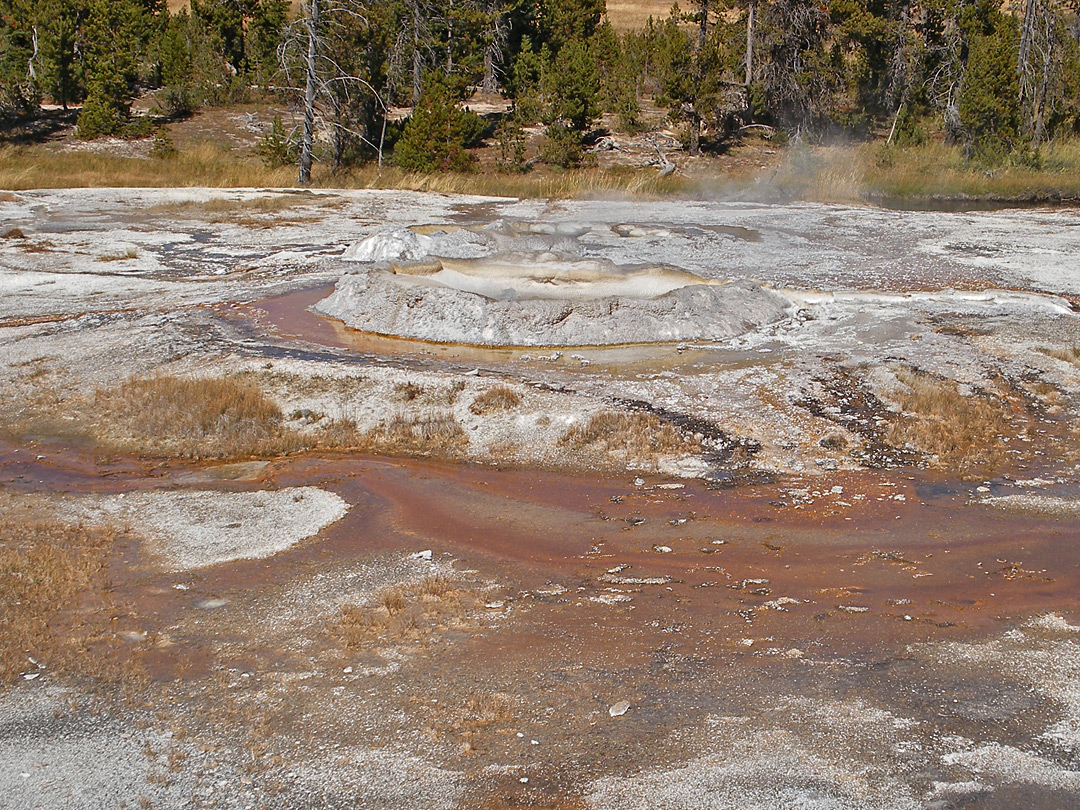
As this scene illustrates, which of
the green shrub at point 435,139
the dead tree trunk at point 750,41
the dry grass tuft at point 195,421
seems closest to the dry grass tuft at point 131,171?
the green shrub at point 435,139

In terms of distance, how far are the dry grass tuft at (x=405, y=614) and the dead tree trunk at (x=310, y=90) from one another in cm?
1893

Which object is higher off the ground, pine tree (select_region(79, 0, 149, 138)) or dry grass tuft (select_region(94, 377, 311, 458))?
pine tree (select_region(79, 0, 149, 138))

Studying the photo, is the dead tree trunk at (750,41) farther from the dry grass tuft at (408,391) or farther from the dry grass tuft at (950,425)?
the dry grass tuft at (408,391)

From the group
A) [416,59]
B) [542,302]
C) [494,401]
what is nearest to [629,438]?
[494,401]

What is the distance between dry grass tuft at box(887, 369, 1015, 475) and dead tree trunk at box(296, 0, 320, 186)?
17.0 metres

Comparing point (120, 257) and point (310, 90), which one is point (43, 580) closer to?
point (120, 257)

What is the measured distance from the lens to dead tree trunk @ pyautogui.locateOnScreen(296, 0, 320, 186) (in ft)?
74.5

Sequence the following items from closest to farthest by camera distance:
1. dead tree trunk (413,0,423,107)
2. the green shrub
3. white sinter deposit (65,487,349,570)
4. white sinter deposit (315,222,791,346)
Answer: white sinter deposit (65,487,349,570) < white sinter deposit (315,222,791,346) < the green shrub < dead tree trunk (413,0,423,107)

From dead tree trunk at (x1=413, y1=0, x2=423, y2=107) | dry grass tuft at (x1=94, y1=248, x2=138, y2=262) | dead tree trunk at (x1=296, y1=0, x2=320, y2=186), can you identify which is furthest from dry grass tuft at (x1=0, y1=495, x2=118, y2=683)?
dead tree trunk at (x1=413, y1=0, x2=423, y2=107)

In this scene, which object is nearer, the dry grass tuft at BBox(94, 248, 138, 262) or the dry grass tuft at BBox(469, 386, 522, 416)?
the dry grass tuft at BBox(469, 386, 522, 416)

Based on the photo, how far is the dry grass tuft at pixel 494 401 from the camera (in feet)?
30.3

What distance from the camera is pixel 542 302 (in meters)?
11.8

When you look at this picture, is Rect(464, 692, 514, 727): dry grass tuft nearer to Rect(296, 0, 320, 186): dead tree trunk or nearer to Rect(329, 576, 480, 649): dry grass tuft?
Rect(329, 576, 480, 649): dry grass tuft

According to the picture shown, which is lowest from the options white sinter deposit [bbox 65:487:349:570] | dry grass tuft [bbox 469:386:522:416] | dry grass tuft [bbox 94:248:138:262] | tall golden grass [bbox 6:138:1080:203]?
white sinter deposit [bbox 65:487:349:570]
